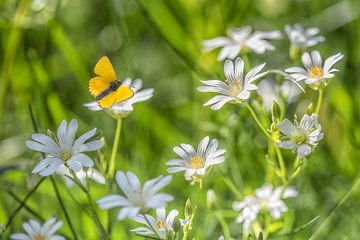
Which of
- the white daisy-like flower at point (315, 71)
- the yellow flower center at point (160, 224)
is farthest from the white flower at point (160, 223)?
the white daisy-like flower at point (315, 71)

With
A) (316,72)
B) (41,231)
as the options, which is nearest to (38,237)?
(41,231)

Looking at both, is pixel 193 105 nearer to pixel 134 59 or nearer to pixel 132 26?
pixel 134 59

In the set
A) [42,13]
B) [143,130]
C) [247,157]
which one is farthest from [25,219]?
[42,13]

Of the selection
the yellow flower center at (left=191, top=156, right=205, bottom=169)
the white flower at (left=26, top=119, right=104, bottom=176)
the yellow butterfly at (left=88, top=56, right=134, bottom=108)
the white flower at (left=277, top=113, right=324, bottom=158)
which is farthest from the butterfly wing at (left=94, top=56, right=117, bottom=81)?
the white flower at (left=277, top=113, right=324, bottom=158)

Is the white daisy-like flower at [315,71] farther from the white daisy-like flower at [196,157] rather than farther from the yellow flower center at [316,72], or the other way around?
the white daisy-like flower at [196,157]

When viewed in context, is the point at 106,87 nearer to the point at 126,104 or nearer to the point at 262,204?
the point at 126,104
